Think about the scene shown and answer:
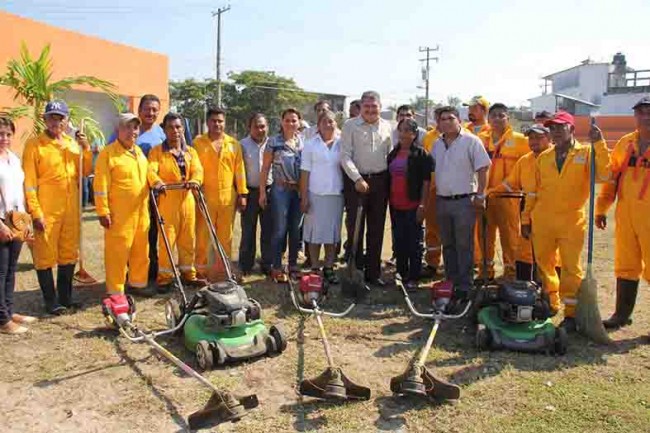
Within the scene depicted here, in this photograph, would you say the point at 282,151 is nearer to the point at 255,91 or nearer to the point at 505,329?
the point at 505,329

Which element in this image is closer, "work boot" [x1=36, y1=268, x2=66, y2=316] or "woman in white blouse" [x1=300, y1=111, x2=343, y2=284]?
"work boot" [x1=36, y1=268, x2=66, y2=316]

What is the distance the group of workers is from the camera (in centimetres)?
536

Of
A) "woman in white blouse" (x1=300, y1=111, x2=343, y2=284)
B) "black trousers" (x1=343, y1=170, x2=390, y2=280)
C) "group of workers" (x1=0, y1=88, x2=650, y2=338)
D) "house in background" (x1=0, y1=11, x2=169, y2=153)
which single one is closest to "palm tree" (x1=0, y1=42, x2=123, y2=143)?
"group of workers" (x1=0, y1=88, x2=650, y2=338)

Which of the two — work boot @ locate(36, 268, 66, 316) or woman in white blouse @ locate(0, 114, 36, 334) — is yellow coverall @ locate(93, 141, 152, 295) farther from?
woman in white blouse @ locate(0, 114, 36, 334)

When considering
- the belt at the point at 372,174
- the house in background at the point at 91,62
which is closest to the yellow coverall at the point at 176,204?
the belt at the point at 372,174

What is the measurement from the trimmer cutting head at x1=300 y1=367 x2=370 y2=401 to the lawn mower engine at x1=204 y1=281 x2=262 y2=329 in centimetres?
99

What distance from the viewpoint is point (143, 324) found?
224 inches

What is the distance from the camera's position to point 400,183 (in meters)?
6.52

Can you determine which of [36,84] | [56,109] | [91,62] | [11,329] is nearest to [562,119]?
[56,109]

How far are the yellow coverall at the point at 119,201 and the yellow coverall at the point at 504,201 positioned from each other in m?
3.83

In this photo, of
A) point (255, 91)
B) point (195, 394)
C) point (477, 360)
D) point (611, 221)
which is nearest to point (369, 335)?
point (477, 360)

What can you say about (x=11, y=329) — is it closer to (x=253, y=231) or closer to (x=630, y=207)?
(x=253, y=231)

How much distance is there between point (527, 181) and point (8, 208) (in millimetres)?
5024

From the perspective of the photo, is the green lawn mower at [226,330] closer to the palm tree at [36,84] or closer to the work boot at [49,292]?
the work boot at [49,292]
